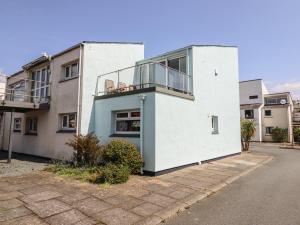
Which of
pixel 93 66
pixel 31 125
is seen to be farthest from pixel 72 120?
pixel 31 125

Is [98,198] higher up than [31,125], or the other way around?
[31,125]

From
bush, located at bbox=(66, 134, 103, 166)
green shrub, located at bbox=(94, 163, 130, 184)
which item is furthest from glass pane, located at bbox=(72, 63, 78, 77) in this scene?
green shrub, located at bbox=(94, 163, 130, 184)

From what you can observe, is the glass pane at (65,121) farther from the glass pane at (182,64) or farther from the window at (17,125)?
the glass pane at (182,64)

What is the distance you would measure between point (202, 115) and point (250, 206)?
7589mm

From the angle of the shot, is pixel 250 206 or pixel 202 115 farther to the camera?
pixel 202 115

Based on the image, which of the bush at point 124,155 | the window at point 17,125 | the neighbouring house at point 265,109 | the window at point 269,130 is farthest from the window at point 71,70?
the window at point 269,130

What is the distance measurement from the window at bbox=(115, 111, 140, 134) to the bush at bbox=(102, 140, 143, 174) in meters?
1.38

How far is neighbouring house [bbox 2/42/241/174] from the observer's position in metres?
10.2

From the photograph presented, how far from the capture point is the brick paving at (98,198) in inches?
203

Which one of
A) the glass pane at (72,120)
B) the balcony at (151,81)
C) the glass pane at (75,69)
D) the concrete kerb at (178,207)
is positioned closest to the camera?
the concrete kerb at (178,207)

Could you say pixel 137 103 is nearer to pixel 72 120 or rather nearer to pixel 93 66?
pixel 93 66

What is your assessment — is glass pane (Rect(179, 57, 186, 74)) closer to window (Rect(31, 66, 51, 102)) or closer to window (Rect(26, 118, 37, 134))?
window (Rect(31, 66, 51, 102))

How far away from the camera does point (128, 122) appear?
11.4 m

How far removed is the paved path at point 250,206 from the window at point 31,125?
13656 mm
